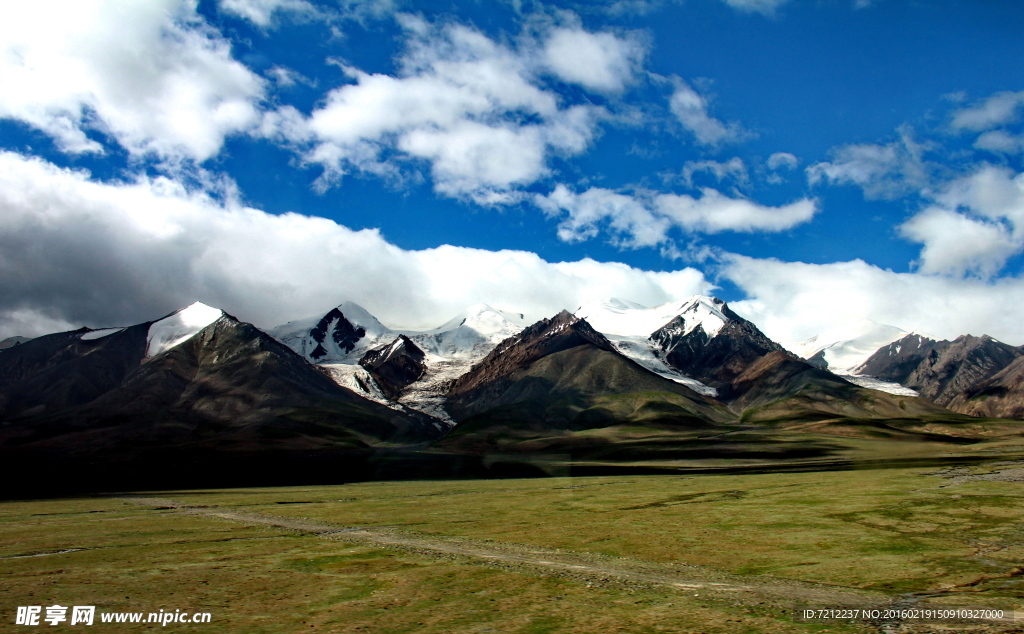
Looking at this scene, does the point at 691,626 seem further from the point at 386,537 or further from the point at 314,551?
the point at 386,537

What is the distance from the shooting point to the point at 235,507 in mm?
73188

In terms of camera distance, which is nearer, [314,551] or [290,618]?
[290,618]

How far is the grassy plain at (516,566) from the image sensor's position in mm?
23484

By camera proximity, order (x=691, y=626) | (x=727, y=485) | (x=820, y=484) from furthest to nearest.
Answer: (x=727, y=485) < (x=820, y=484) < (x=691, y=626)

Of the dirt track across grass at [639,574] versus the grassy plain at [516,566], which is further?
the dirt track across grass at [639,574]

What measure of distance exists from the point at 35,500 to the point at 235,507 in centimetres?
4154

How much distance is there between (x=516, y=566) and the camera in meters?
33.3

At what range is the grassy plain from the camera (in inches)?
925

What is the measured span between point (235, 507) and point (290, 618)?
5542 centimetres

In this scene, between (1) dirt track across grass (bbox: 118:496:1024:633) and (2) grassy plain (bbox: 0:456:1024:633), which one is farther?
(1) dirt track across grass (bbox: 118:496:1024:633)

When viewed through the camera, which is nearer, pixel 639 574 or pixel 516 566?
pixel 639 574

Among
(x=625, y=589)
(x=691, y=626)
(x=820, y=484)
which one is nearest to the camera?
(x=691, y=626)

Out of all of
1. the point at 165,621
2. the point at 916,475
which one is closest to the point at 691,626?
the point at 165,621

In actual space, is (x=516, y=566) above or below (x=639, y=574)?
below
